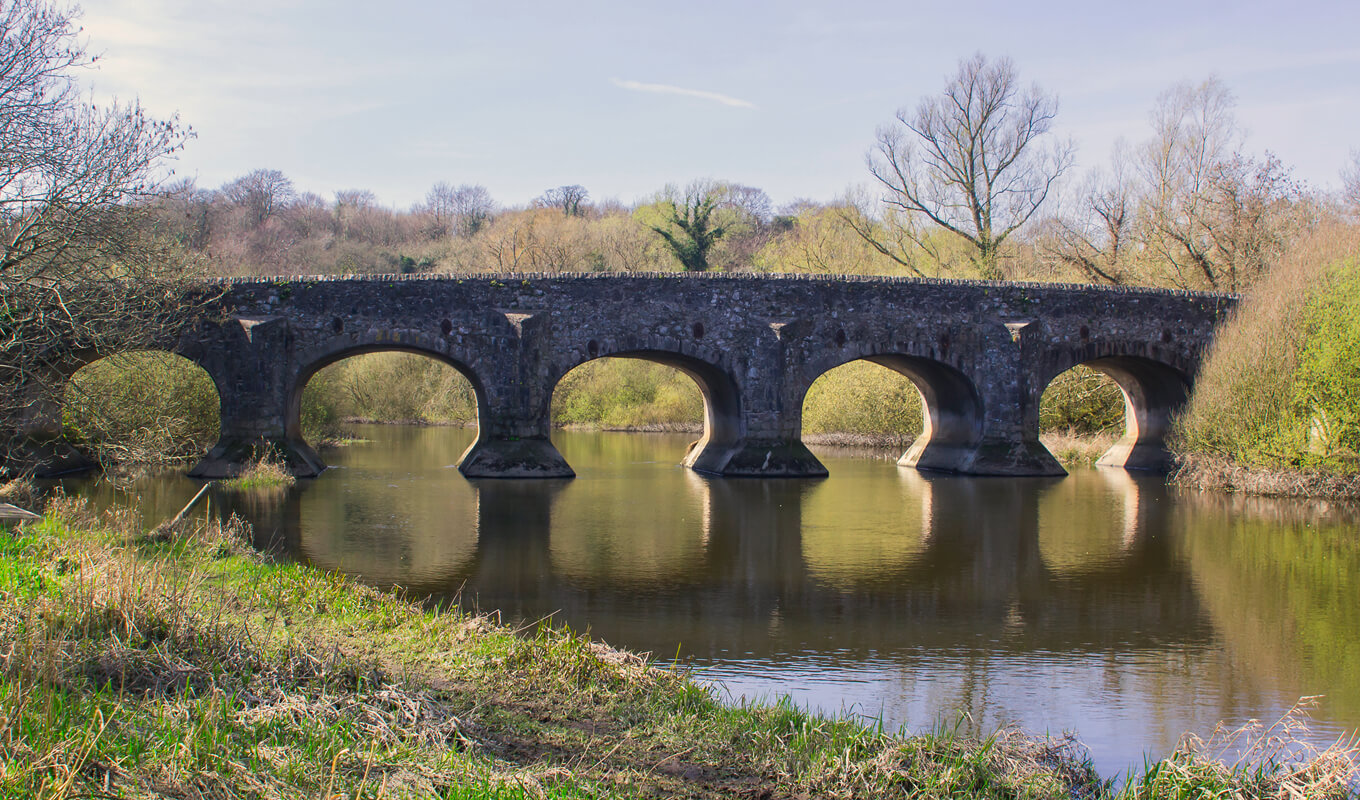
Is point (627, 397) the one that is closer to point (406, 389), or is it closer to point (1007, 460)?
point (406, 389)

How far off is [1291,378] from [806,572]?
11429 millimetres

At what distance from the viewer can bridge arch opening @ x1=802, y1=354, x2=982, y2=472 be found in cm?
2270

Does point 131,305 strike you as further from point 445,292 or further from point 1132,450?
point 1132,450

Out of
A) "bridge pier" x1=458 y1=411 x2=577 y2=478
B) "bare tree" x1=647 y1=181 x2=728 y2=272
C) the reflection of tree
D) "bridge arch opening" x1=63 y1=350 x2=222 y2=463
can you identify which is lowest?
the reflection of tree

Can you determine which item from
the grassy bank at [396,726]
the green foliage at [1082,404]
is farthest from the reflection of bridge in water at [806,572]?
the green foliage at [1082,404]

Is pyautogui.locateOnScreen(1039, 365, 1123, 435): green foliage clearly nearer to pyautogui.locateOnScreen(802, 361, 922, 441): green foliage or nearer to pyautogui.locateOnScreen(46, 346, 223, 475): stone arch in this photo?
pyautogui.locateOnScreen(802, 361, 922, 441): green foliage

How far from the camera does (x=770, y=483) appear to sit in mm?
20109

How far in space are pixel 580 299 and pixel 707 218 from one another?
21.4 metres

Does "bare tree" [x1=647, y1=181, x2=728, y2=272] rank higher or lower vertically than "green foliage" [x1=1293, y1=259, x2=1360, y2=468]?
higher

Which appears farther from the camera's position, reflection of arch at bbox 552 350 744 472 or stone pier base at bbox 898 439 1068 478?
stone pier base at bbox 898 439 1068 478

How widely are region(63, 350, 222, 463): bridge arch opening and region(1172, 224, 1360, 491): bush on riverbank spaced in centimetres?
1706

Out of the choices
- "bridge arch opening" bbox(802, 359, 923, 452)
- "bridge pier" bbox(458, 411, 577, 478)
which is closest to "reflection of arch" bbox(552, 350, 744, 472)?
"bridge pier" bbox(458, 411, 577, 478)

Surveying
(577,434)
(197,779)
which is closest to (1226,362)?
(197,779)

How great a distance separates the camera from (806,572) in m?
11.0
